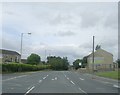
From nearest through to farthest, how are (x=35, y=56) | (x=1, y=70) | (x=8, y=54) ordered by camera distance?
(x=1, y=70)
(x=8, y=54)
(x=35, y=56)

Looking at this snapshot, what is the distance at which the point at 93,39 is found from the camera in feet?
218

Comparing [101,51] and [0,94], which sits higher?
[101,51]

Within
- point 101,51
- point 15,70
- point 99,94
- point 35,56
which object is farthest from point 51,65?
point 99,94

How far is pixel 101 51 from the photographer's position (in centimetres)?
14138

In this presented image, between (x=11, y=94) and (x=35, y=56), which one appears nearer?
(x=11, y=94)

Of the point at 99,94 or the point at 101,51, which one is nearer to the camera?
the point at 99,94

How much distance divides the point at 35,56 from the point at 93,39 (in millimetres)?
118644

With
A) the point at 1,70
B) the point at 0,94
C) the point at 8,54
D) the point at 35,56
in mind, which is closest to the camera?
the point at 0,94

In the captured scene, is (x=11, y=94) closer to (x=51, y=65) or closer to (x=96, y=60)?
(x=96, y=60)

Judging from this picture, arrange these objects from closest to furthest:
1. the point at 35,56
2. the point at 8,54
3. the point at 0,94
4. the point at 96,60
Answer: the point at 0,94
the point at 96,60
the point at 8,54
the point at 35,56

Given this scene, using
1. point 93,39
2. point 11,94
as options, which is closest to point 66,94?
point 11,94

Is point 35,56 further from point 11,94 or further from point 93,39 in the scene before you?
point 11,94

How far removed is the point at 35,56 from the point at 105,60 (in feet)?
188

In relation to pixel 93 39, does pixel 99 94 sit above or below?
below
